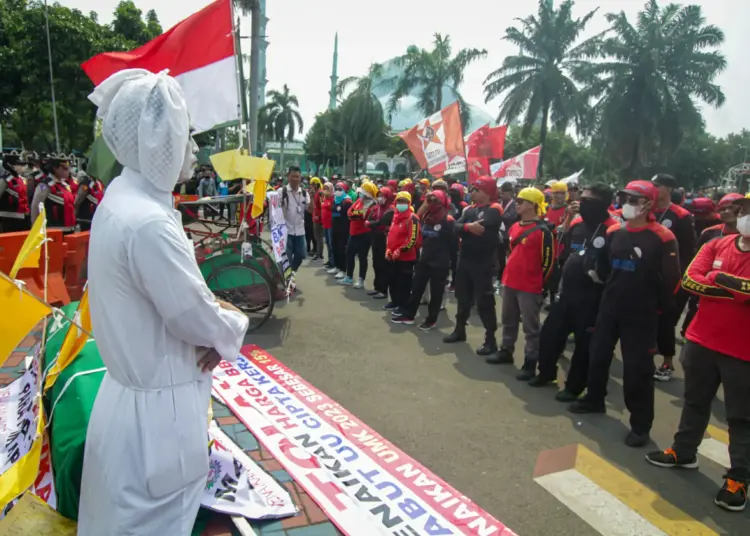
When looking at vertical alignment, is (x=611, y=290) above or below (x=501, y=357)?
above

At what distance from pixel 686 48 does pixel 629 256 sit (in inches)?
1596

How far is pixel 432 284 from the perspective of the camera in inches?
287

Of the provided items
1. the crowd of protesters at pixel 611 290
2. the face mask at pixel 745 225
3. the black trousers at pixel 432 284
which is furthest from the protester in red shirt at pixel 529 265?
the face mask at pixel 745 225

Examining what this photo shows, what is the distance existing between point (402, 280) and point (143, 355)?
6.29m

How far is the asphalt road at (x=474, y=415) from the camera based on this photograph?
11.3 ft

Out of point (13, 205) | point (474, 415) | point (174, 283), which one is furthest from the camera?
point (13, 205)

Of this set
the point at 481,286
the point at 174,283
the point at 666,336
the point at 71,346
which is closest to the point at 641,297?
the point at 666,336

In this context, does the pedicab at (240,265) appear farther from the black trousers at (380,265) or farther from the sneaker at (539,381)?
the sneaker at (539,381)

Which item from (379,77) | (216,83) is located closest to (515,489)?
(216,83)

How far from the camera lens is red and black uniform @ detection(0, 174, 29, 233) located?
339 inches

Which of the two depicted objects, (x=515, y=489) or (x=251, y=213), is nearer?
(x=515, y=489)

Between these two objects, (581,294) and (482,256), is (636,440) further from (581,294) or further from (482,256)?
(482,256)

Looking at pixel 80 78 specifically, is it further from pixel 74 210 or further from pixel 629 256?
pixel 629 256

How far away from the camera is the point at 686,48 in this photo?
3659 cm
